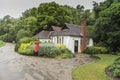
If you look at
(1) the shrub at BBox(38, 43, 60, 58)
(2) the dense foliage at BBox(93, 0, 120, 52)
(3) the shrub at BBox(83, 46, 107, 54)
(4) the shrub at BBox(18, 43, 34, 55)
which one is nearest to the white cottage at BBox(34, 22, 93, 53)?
(3) the shrub at BBox(83, 46, 107, 54)

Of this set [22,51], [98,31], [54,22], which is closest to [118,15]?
[98,31]

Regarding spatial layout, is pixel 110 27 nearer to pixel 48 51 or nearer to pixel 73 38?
pixel 73 38

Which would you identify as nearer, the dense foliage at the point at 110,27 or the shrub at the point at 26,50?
the shrub at the point at 26,50

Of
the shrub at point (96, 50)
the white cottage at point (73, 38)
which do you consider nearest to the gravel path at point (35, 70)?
the white cottage at point (73, 38)

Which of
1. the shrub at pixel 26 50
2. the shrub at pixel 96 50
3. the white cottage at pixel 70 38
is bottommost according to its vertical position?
the shrub at pixel 96 50

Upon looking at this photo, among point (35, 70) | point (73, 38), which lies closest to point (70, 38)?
point (73, 38)

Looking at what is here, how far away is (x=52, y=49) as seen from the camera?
86.9 feet

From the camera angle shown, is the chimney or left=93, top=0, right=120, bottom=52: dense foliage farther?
the chimney

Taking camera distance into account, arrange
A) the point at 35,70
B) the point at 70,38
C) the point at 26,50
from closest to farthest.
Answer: the point at 35,70 → the point at 26,50 → the point at 70,38

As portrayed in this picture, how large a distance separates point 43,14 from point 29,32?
6186mm

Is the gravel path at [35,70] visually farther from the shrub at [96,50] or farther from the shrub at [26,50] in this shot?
the shrub at [96,50]

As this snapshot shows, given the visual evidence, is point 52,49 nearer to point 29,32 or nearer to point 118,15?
point 118,15

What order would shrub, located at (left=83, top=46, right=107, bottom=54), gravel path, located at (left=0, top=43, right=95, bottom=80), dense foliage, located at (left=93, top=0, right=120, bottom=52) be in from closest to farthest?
gravel path, located at (left=0, top=43, right=95, bottom=80), dense foliage, located at (left=93, top=0, right=120, bottom=52), shrub, located at (left=83, top=46, right=107, bottom=54)

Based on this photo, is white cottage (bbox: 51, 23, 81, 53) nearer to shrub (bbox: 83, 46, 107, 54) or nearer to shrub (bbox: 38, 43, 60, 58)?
shrub (bbox: 83, 46, 107, 54)
